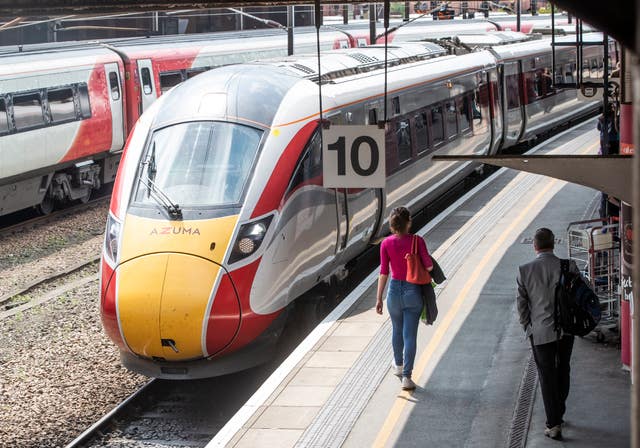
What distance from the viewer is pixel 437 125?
670 inches

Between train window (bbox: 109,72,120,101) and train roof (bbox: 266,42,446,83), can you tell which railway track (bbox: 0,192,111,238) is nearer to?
train window (bbox: 109,72,120,101)

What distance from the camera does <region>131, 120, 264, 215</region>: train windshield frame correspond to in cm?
1000

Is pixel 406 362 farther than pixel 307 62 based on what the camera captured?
No

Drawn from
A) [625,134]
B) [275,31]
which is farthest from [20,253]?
[275,31]

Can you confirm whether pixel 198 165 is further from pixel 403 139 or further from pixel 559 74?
pixel 559 74

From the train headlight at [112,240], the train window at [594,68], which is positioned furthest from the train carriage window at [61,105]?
the train window at [594,68]

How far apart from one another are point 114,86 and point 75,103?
1.65 meters

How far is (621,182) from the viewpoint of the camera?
6.61 metres

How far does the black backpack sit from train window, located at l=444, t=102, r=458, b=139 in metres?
10.6

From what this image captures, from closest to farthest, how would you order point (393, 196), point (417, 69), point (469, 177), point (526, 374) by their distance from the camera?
point (526, 374) → point (393, 196) → point (417, 69) → point (469, 177)

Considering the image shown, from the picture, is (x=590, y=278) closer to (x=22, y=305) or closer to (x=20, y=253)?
(x=22, y=305)

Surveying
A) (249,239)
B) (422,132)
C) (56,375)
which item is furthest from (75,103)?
(249,239)

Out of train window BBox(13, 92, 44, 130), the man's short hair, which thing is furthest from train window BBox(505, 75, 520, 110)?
the man's short hair

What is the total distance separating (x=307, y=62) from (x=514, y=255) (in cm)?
373
